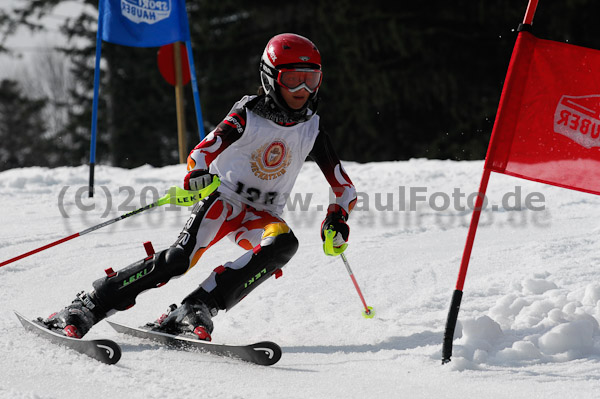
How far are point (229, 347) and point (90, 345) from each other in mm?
612

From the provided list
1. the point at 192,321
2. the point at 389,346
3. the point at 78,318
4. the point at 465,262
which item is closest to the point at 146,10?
the point at 78,318

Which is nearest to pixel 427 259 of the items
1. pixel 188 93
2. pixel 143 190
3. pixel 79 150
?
pixel 143 190

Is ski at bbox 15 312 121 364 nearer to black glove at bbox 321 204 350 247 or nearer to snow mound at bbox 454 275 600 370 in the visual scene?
black glove at bbox 321 204 350 247

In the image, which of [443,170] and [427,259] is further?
[443,170]

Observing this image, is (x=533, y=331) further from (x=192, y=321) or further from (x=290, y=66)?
(x=290, y=66)

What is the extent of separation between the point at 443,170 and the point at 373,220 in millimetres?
1952

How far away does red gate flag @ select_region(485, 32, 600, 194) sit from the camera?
2986 mm

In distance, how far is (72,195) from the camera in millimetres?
7629

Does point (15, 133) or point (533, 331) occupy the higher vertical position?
point (533, 331)

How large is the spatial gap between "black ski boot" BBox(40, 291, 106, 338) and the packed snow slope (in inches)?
5.6

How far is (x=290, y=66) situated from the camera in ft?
11.3

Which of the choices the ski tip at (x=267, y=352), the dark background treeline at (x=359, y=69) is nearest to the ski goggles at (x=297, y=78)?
the ski tip at (x=267, y=352)

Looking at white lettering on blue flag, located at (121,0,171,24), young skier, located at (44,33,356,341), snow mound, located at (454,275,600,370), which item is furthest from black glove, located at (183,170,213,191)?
white lettering on blue flag, located at (121,0,171,24)

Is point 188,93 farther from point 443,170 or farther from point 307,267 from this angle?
point 307,267
